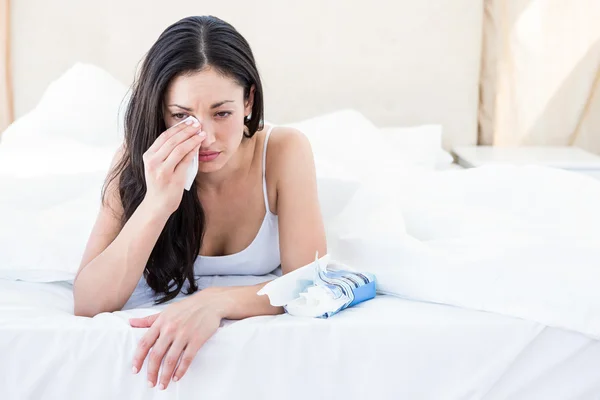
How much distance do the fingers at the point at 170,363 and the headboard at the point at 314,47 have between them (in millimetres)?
1879

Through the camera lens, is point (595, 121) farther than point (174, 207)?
Yes

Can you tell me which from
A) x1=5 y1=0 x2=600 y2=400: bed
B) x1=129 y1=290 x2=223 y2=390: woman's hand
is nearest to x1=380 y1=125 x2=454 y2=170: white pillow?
x1=5 y1=0 x2=600 y2=400: bed

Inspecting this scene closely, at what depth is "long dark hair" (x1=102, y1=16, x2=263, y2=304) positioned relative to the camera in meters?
1.43

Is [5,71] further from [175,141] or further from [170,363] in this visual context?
[170,363]

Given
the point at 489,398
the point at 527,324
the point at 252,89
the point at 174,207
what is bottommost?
the point at 489,398

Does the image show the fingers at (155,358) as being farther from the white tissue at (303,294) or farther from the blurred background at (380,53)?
the blurred background at (380,53)

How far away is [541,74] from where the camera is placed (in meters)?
3.00

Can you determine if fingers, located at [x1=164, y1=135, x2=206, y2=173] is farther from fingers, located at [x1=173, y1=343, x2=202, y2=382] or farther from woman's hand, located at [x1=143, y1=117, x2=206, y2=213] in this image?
fingers, located at [x1=173, y1=343, x2=202, y2=382]

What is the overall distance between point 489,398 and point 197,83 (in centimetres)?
78

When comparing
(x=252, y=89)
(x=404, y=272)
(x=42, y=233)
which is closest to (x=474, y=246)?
(x=404, y=272)

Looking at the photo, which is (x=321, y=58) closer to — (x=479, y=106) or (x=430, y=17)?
(x=430, y=17)

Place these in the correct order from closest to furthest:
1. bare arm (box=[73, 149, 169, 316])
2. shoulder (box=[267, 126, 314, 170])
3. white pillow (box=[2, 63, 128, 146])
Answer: bare arm (box=[73, 149, 169, 316]), shoulder (box=[267, 126, 314, 170]), white pillow (box=[2, 63, 128, 146])

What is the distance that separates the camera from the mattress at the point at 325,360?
1.24 meters

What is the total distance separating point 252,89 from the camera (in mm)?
1545
